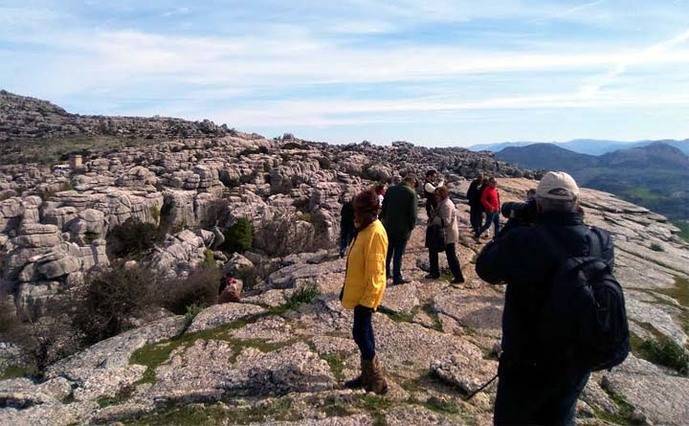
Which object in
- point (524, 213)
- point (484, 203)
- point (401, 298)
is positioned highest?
point (524, 213)

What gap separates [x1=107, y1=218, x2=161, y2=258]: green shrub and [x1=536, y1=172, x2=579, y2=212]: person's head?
1257 inches

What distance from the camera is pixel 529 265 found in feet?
11.7

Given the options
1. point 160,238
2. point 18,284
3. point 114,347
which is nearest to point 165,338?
point 114,347

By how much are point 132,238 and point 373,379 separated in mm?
30959

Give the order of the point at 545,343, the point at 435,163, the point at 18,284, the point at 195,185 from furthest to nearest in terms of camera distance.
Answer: the point at 435,163, the point at 195,185, the point at 18,284, the point at 545,343

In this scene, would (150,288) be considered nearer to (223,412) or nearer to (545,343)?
(223,412)

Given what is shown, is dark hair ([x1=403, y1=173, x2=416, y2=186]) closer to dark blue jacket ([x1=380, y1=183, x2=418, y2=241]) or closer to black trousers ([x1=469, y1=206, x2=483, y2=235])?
dark blue jacket ([x1=380, y1=183, x2=418, y2=241])

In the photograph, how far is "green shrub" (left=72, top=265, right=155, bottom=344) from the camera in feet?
32.3

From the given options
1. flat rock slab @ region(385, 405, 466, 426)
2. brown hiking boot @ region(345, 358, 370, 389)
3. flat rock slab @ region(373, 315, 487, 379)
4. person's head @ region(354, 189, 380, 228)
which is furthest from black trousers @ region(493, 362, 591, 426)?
flat rock slab @ region(373, 315, 487, 379)

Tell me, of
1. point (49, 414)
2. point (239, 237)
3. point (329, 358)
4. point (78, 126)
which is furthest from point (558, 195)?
point (78, 126)

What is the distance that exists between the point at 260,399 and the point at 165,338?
290 centimetres

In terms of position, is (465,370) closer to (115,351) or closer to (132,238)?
(115,351)

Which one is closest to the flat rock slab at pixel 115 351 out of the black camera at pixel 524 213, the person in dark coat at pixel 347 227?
the black camera at pixel 524 213

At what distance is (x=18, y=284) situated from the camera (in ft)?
84.1
